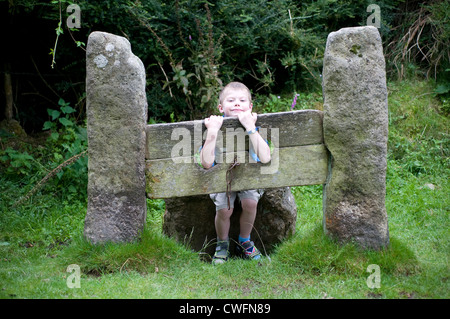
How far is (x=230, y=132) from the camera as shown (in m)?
4.09

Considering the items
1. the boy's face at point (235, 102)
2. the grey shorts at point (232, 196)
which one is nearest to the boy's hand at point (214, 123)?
the boy's face at point (235, 102)

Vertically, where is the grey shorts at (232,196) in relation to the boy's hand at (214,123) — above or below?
below

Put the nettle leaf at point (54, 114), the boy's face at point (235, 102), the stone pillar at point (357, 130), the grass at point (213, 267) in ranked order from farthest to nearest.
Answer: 1. the nettle leaf at point (54, 114)
2. the boy's face at point (235, 102)
3. the stone pillar at point (357, 130)
4. the grass at point (213, 267)

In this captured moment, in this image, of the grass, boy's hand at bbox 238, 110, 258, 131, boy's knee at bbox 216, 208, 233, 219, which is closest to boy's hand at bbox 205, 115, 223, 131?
boy's hand at bbox 238, 110, 258, 131

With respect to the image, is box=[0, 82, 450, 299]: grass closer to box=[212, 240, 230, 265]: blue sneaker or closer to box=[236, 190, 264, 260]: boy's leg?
box=[212, 240, 230, 265]: blue sneaker

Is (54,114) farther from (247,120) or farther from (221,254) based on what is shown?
(247,120)

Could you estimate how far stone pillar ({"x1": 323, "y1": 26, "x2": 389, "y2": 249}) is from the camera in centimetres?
393

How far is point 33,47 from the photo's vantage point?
283 inches

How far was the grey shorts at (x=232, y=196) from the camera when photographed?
445 cm

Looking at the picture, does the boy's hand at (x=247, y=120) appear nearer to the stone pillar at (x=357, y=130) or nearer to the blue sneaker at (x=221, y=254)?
the stone pillar at (x=357, y=130)

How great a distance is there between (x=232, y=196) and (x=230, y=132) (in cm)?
75

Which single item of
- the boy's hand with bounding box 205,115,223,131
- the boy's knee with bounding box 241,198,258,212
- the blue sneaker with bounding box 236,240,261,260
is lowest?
the blue sneaker with bounding box 236,240,261,260

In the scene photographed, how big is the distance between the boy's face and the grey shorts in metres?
0.77
